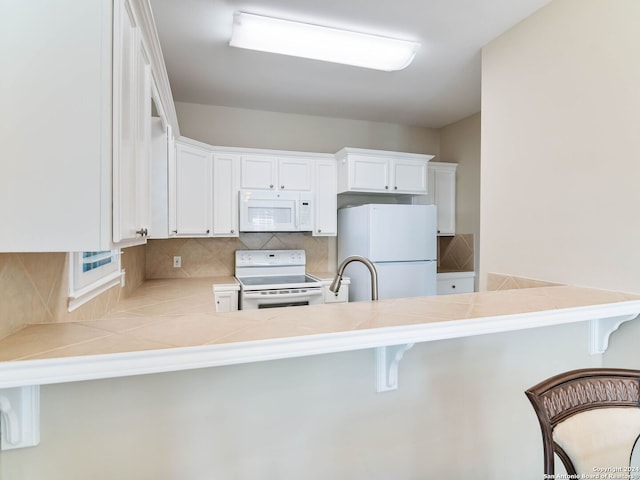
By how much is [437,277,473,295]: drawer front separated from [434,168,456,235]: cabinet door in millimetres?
589

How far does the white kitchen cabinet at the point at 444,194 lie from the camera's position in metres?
3.91

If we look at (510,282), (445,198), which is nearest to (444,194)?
(445,198)

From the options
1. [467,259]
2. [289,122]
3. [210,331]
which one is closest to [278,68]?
[289,122]

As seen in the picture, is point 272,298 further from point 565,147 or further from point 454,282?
point 565,147

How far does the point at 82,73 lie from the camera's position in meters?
0.83

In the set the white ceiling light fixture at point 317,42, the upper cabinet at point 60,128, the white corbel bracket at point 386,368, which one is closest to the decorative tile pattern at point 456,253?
the white ceiling light fixture at point 317,42

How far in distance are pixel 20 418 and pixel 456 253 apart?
400cm

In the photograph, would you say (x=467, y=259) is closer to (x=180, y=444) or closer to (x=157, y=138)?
(x=157, y=138)

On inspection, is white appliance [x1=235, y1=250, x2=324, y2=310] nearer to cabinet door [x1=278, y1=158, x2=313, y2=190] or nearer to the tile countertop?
cabinet door [x1=278, y1=158, x2=313, y2=190]

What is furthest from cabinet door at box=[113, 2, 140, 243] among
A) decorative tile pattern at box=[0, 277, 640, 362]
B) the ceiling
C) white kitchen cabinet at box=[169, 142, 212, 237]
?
white kitchen cabinet at box=[169, 142, 212, 237]

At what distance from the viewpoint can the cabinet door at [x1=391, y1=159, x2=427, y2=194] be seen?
361 centimetres

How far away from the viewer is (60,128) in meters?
0.82

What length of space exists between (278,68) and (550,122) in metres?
1.89

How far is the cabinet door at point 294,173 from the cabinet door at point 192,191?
695 mm
